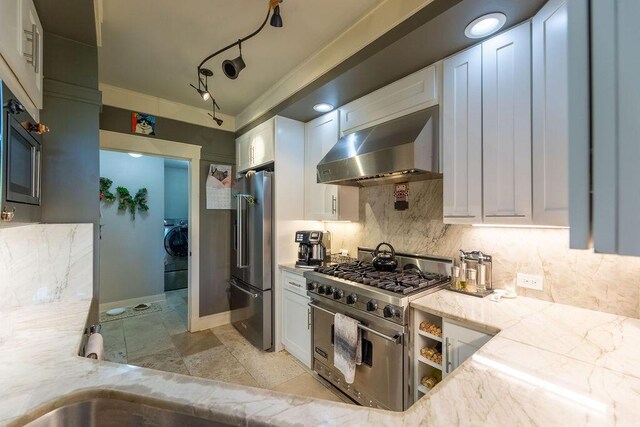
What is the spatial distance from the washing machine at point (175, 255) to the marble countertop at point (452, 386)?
4379 mm

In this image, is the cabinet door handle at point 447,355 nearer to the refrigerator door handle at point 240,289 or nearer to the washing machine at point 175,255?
the refrigerator door handle at point 240,289

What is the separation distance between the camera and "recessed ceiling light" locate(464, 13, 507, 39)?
144 centimetres

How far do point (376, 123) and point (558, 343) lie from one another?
5.77 feet

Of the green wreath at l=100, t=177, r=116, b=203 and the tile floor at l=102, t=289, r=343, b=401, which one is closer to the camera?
the tile floor at l=102, t=289, r=343, b=401

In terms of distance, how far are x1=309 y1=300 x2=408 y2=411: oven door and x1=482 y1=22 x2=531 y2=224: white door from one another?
3.17 feet

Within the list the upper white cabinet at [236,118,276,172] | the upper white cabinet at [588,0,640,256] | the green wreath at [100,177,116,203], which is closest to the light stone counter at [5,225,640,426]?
the upper white cabinet at [588,0,640,256]

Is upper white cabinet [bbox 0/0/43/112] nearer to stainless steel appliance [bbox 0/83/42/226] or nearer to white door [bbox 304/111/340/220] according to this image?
stainless steel appliance [bbox 0/83/42/226]

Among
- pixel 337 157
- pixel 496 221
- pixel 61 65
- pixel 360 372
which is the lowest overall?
pixel 360 372

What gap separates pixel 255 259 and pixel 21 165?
2.01 metres

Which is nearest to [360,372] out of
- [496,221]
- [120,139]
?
[496,221]

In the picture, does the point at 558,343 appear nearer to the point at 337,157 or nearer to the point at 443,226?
the point at 443,226

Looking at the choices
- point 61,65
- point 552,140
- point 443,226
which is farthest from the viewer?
point 443,226

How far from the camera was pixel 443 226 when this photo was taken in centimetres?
217

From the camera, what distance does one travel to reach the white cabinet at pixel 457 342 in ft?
4.63
